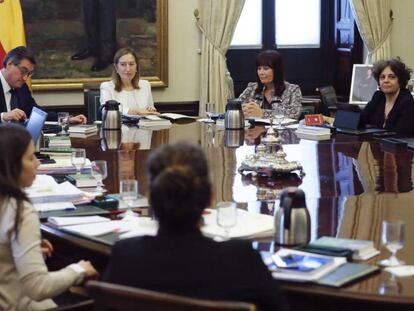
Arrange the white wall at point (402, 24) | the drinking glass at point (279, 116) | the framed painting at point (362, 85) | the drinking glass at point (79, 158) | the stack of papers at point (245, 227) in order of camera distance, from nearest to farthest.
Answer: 1. the stack of papers at point (245, 227)
2. the drinking glass at point (79, 158)
3. the drinking glass at point (279, 116)
4. the framed painting at point (362, 85)
5. the white wall at point (402, 24)

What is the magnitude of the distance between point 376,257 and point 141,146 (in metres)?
2.80

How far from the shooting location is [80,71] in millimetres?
8359

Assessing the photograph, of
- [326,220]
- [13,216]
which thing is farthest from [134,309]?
[326,220]

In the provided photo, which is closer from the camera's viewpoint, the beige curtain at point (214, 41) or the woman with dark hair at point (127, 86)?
the woman with dark hair at point (127, 86)

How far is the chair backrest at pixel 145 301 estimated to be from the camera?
6.24ft

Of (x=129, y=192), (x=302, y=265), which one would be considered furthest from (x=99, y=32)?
(x=302, y=265)

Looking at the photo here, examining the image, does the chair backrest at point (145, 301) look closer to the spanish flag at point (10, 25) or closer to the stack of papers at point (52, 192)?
the stack of papers at point (52, 192)

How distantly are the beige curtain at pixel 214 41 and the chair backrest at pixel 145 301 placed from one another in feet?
21.8

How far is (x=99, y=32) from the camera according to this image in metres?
8.45

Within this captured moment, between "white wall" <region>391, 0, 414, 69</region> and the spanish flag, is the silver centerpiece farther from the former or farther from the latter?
"white wall" <region>391, 0, 414, 69</region>

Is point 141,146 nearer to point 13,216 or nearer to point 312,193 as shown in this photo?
point 312,193

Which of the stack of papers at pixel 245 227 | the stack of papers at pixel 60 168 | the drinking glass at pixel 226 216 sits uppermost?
the drinking glass at pixel 226 216

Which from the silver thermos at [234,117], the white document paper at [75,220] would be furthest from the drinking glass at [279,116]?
the white document paper at [75,220]

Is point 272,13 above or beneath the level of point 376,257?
above
